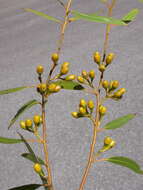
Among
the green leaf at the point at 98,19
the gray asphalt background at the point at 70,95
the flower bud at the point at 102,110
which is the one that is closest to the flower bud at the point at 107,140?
the flower bud at the point at 102,110

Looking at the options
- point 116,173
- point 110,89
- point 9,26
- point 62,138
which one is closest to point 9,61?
point 9,26

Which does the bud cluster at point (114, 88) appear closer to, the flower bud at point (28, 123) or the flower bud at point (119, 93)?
the flower bud at point (119, 93)

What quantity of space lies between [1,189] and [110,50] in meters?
2.04

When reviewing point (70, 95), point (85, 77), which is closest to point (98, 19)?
point (85, 77)

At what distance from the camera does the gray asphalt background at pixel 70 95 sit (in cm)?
227

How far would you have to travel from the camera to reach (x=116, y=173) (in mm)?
2203

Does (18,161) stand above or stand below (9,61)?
below

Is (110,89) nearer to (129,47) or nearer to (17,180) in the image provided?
(17,180)

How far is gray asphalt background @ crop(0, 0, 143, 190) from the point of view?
7.44ft

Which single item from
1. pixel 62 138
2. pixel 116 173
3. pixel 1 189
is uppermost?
pixel 62 138

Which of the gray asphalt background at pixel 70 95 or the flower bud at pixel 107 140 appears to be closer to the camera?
the flower bud at pixel 107 140

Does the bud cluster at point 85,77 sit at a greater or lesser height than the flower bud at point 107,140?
greater

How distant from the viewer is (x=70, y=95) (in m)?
3.07

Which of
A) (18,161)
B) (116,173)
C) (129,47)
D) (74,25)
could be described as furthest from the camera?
(74,25)
